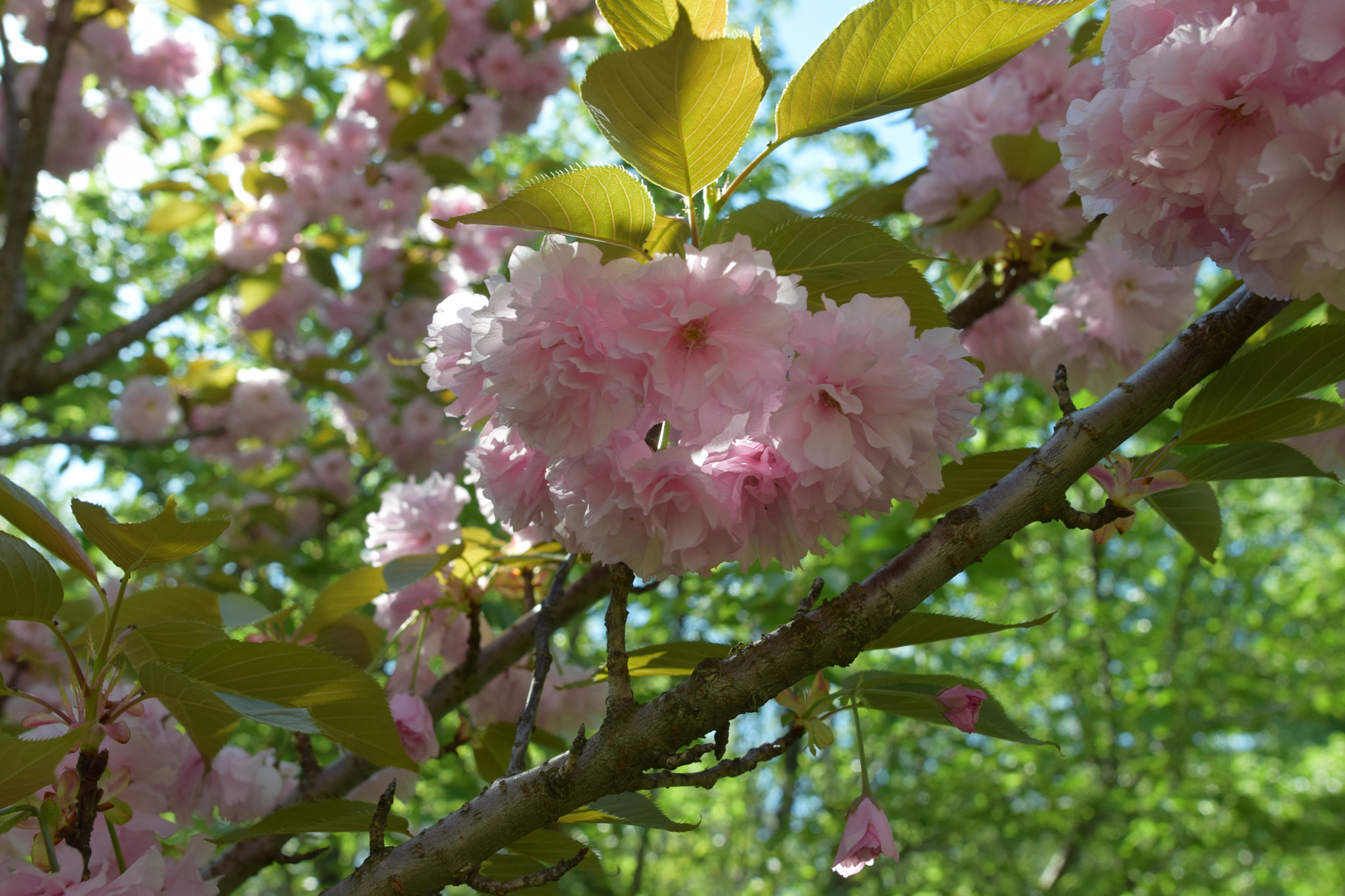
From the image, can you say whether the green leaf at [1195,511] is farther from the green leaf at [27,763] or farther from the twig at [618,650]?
the green leaf at [27,763]

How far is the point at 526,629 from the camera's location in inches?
62.3

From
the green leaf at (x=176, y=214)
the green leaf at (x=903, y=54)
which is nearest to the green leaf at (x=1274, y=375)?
the green leaf at (x=903, y=54)

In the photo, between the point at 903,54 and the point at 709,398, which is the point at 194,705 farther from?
the point at 903,54

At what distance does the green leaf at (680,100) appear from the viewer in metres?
0.80

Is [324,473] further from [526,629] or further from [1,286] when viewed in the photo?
[526,629]

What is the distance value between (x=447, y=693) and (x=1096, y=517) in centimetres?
112

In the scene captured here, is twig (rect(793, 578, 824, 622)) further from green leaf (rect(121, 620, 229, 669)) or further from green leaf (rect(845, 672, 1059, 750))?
green leaf (rect(121, 620, 229, 669))

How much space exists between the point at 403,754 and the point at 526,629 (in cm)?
54

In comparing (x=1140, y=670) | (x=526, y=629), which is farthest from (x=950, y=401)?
(x=1140, y=670)

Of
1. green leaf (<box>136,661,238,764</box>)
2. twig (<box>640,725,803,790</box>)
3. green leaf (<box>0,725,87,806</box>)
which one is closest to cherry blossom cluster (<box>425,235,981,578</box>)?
twig (<box>640,725,803,790</box>)

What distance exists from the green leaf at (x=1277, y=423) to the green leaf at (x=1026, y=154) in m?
0.84

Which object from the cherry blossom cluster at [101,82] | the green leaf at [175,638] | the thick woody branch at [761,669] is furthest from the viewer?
the cherry blossom cluster at [101,82]

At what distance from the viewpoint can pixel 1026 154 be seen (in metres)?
1.72

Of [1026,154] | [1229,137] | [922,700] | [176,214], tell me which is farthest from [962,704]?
[176,214]
